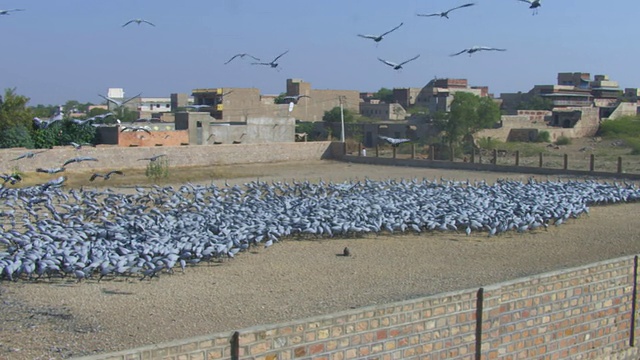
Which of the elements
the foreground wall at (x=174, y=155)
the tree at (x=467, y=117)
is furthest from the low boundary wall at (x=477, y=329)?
the tree at (x=467, y=117)

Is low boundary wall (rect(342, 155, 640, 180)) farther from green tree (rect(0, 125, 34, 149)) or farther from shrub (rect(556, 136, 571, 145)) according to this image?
shrub (rect(556, 136, 571, 145))

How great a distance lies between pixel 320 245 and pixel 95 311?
6.38 m

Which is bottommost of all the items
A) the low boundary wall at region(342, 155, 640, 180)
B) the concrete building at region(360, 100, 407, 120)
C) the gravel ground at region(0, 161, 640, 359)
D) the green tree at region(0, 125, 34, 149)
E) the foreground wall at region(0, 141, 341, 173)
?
the gravel ground at region(0, 161, 640, 359)

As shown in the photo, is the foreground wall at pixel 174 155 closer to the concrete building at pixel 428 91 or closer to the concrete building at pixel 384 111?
the concrete building at pixel 384 111

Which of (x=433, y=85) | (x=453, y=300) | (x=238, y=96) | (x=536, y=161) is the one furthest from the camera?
(x=433, y=85)

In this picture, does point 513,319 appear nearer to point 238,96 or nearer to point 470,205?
point 470,205

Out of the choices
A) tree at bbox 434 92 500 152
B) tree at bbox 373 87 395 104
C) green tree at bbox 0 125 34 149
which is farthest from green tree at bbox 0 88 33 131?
tree at bbox 373 87 395 104

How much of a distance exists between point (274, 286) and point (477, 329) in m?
5.44

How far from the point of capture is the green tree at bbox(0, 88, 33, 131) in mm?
40000

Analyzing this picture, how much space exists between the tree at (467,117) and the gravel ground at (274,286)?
28271 mm

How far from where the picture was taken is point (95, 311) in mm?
10625

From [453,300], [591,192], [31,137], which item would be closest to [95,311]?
[453,300]

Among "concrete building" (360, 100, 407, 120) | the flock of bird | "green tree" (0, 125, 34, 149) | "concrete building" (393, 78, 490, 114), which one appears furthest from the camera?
"concrete building" (393, 78, 490, 114)

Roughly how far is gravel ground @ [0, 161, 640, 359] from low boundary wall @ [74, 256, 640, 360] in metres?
3.50
